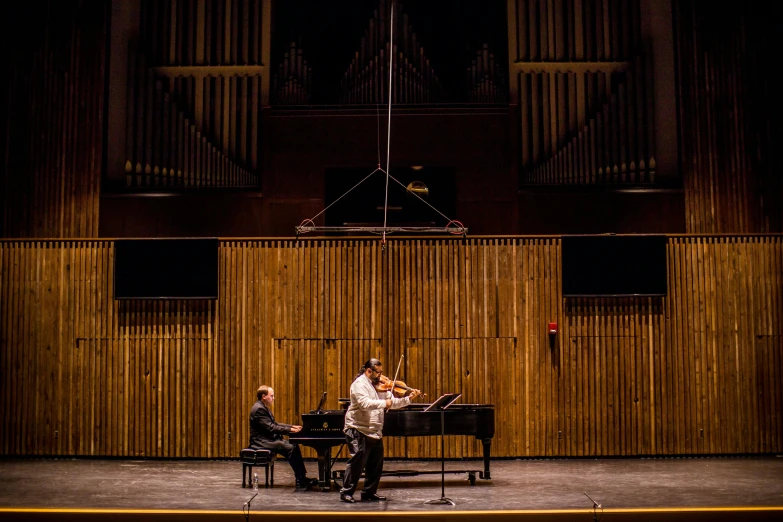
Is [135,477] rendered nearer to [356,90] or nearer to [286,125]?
[286,125]

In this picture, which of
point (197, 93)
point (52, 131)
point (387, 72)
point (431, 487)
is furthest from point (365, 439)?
point (52, 131)

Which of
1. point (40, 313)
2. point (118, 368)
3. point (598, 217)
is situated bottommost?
point (118, 368)

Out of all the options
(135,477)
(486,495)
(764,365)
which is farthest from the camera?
(764,365)

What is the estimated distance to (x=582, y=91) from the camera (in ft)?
34.0

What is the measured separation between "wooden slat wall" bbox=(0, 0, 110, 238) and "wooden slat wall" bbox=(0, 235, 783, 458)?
2.50 ft

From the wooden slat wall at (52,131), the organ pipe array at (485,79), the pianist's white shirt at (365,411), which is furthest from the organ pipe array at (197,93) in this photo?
the pianist's white shirt at (365,411)

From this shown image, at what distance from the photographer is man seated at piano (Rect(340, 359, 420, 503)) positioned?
23.1 ft

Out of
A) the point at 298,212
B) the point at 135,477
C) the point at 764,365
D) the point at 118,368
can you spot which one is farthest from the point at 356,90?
the point at 764,365

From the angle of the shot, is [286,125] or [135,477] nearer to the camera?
[135,477]

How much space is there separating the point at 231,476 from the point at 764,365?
6.38 m

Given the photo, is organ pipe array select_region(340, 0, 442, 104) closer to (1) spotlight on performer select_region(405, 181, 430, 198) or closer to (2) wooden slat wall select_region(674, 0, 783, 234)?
(1) spotlight on performer select_region(405, 181, 430, 198)

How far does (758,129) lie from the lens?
10.3 metres

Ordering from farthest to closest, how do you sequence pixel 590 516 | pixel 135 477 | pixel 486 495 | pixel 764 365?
pixel 764 365 < pixel 135 477 < pixel 486 495 < pixel 590 516

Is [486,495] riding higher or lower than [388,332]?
lower
